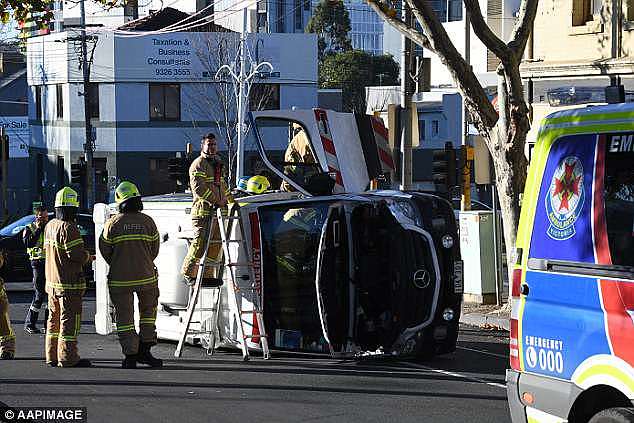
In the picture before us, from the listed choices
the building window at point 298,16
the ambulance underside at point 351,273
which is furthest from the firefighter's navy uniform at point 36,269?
the building window at point 298,16

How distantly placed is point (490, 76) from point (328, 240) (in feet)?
128

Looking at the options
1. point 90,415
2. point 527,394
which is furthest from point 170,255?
point 527,394

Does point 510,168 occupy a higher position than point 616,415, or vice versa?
point 510,168

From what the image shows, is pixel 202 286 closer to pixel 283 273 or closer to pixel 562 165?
pixel 283 273

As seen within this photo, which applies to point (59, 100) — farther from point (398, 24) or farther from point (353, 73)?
point (398, 24)

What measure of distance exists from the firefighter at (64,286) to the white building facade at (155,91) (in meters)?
43.7

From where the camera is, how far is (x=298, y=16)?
286 ft

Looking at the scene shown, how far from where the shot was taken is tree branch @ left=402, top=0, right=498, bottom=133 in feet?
50.8

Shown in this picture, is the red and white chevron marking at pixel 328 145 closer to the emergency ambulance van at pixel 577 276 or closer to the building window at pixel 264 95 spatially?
the emergency ambulance van at pixel 577 276

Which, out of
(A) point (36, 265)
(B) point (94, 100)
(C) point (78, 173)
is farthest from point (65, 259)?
(B) point (94, 100)

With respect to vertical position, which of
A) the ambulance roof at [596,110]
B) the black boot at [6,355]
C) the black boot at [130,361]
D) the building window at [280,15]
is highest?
the building window at [280,15]

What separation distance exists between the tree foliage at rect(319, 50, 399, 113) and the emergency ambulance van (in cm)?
6618

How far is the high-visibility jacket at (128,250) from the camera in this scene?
37.9 ft

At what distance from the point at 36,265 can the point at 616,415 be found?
11599 millimetres
